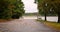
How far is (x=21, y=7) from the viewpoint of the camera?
52.5 meters

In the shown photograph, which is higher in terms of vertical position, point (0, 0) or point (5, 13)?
point (0, 0)

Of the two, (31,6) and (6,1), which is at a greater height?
(6,1)

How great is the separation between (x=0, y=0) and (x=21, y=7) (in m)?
14.6

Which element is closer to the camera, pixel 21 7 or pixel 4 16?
pixel 4 16

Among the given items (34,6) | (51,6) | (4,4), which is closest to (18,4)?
(4,4)

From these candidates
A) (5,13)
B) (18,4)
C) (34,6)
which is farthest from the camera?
(34,6)

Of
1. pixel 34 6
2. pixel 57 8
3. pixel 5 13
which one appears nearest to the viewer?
pixel 57 8

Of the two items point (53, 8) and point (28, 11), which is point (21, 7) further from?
point (53, 8)

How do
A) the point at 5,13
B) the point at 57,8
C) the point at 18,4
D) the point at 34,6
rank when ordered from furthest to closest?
the point at 34,6 < the point at 18,4 < the point at 5,13 < the point at 57,8

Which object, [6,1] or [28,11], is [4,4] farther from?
[28,11]

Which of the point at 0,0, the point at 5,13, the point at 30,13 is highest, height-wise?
the point at 0,0

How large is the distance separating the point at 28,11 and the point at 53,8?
4267 centimetres

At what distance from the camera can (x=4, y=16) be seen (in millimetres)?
38469

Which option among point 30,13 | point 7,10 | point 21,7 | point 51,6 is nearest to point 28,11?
point 30,13
